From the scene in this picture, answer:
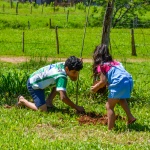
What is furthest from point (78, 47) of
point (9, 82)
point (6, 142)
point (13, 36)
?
point (6, 142)

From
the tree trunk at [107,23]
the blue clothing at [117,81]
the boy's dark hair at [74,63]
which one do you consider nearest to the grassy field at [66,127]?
the blue clothing at [117,81]

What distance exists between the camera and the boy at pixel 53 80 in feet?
21.7

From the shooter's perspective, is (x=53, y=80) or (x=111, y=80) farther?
(x=53, y=80)

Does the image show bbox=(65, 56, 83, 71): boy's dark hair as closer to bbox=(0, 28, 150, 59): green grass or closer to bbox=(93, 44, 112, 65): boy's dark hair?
bbox=(93, 44, 112, 65): boy's dark hair

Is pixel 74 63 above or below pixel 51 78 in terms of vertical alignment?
above

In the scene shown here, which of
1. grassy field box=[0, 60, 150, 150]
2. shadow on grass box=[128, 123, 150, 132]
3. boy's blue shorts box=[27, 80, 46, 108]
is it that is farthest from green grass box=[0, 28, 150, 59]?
shadow on grass box=[128, 123, 150, 132]

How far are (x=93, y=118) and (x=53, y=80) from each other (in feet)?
2.66

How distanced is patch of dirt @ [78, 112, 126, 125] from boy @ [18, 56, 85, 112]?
0.50 ft

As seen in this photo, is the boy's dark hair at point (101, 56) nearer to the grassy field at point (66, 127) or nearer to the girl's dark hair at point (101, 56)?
the girl's dark hair at point (101, 56)

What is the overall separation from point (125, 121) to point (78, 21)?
30641 millimetres

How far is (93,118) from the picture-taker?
673 centimetres

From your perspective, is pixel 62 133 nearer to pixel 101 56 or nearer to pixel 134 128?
pixel 134 128

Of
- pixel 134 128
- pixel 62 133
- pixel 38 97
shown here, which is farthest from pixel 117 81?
pixel 38 97

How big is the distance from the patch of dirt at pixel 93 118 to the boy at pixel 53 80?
0.15m
